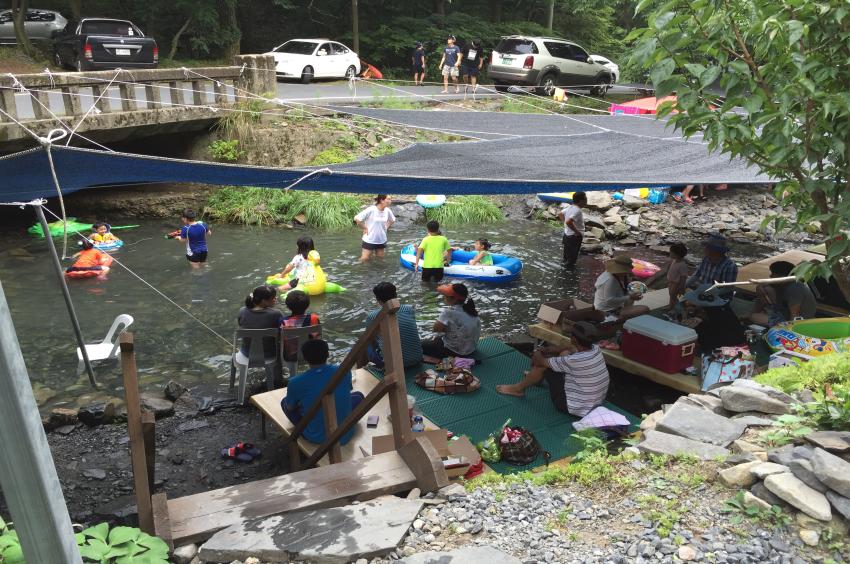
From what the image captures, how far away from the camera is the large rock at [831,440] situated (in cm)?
380

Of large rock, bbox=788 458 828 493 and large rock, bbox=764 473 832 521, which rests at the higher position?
large rock, bbox=788 458 828 493

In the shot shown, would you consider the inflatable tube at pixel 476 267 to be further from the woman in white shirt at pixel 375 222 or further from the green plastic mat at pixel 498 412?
the green plastic mat at pixel 498 412

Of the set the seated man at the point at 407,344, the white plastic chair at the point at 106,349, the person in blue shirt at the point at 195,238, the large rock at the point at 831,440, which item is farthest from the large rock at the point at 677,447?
the person in blue shirt at the point at 195,238

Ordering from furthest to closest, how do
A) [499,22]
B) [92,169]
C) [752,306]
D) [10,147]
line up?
[499,22] → [10,147] → [752,306] → [92,169]

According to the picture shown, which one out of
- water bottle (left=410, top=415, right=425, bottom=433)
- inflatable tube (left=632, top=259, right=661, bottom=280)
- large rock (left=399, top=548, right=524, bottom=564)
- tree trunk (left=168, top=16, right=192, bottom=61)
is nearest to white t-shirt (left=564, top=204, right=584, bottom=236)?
inflatable tube (left=632, top=259, right=661, bottom=280)

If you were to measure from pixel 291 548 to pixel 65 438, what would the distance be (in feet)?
14.0

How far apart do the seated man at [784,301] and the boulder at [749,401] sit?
3.00 metres

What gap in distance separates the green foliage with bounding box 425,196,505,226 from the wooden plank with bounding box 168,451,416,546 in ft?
38.1

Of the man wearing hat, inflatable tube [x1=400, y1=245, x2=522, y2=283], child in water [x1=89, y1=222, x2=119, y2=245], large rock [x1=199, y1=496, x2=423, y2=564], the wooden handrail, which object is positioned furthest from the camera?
child in water [x1=89, y1=222, x2=119, y2=245]

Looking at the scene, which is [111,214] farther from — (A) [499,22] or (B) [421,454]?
(A) [499,22]

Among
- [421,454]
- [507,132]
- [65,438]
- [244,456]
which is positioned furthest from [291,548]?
[507,132]

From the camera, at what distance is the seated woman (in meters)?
7.64

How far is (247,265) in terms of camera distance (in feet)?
40.8

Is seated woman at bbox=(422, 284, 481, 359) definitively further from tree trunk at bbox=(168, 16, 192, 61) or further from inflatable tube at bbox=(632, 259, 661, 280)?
tree trunk at bbox=(168, 16, 192, 61)
